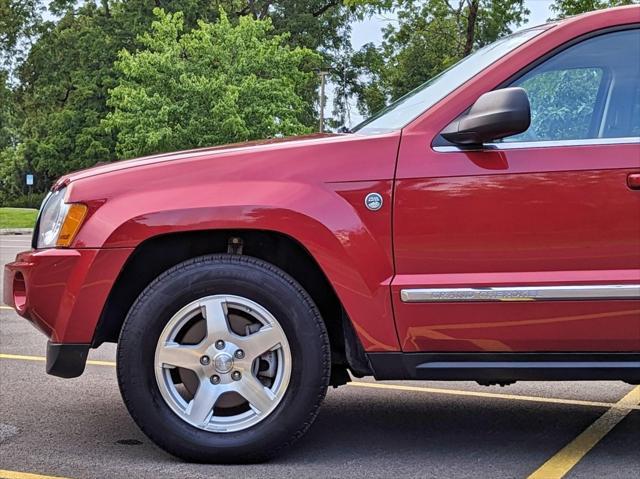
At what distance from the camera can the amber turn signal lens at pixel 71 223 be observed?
3799 mm

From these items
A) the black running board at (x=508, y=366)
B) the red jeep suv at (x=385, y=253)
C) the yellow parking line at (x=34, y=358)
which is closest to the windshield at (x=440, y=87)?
the red jeep suv at (x=385, y=253)

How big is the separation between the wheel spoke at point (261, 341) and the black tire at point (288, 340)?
0.05m

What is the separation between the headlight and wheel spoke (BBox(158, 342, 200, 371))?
59 cm

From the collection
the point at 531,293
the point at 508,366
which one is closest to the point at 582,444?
the point at 508,366

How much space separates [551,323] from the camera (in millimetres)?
3646

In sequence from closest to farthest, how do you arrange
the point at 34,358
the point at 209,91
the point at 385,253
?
the point at 385,253
the point at 34,358
the point at 209,91

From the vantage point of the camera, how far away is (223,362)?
3.74m

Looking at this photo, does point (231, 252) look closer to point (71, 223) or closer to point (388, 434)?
point (71, 223)

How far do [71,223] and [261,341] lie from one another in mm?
910

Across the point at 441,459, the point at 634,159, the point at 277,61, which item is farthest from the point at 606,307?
the point at 277,61

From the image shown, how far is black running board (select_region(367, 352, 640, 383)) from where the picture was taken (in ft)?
12.1

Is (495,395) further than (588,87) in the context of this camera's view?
Yes

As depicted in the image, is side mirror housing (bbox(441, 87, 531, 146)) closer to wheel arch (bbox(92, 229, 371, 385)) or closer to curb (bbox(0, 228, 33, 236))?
wheel arch (bbox(92, 229, 371, 385))

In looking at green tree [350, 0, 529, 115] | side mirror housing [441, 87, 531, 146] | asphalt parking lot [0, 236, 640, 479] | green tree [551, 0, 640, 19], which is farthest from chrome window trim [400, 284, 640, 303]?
green tree [350, 0, 529, 115]
